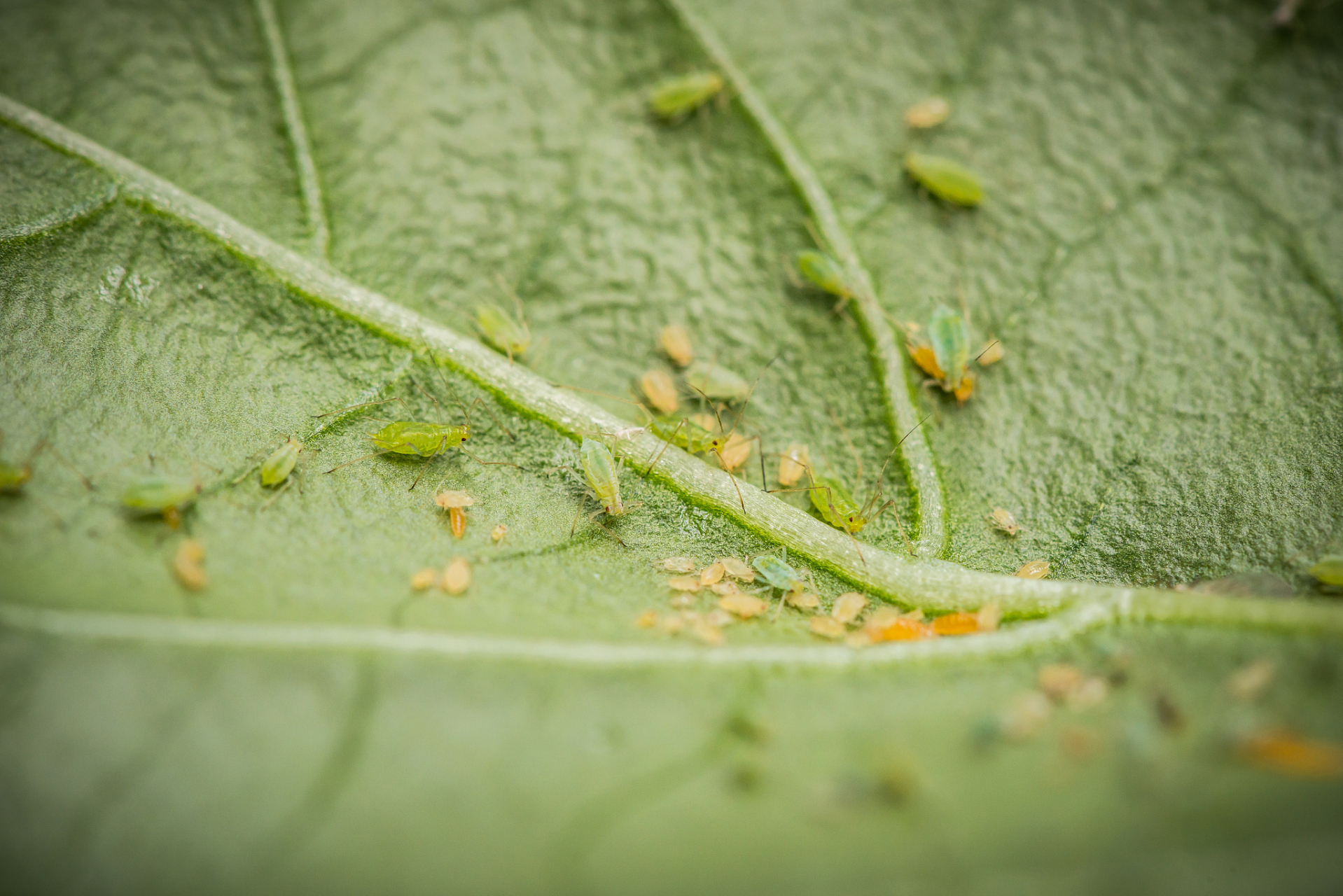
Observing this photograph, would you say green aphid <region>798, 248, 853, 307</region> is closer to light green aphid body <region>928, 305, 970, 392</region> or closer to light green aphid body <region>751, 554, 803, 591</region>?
light green aphid body <region>928, 305, 970, 392</region>

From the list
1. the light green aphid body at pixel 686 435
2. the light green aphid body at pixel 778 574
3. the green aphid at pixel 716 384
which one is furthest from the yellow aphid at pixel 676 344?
the light green aphid body at pixel 778 574

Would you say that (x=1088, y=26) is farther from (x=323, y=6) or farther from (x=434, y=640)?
(x=434, y=640)

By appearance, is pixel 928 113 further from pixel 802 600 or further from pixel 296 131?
pixel 296 131

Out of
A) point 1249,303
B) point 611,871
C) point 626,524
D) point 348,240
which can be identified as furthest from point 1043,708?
point 348,240

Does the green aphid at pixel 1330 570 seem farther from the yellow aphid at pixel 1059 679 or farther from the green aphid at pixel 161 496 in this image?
the green aphid at pixel 161 496

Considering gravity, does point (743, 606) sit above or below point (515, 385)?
below

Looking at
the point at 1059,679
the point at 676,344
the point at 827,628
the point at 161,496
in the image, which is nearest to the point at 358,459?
the point at 161,496
